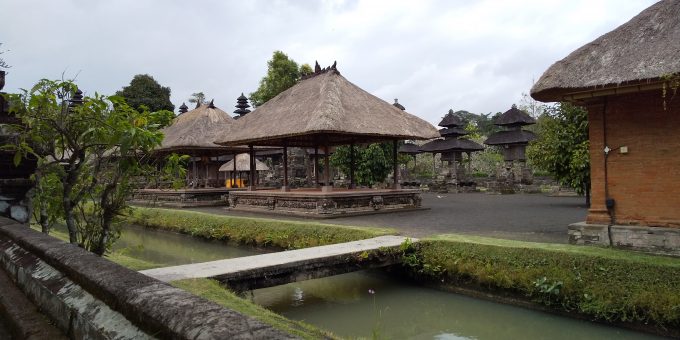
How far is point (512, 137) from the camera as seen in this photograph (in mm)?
28172

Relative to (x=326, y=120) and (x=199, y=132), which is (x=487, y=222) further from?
(x=199, y=132)

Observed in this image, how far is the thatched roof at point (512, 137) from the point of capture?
27734mm

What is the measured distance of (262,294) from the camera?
7.35 m

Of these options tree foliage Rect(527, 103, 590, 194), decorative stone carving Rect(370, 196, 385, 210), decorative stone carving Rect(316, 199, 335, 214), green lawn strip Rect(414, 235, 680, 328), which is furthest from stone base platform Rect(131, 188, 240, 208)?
green lawn strip Rect(414, 235, 680, 328)

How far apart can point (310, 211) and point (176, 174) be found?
7946mm

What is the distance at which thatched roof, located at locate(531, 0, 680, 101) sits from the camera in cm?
656

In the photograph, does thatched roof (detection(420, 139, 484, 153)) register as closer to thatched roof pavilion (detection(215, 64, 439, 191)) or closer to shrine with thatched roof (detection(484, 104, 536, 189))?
shrine with thatched roof (detection(484, 104, 536, 189))

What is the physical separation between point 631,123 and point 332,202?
319 inches

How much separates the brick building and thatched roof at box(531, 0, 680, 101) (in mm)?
12

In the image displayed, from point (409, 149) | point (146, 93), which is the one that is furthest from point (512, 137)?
point (146, 93)

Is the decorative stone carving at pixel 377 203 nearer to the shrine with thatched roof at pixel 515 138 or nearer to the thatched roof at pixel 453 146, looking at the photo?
the shrine with thatched roof at pixel 515 138

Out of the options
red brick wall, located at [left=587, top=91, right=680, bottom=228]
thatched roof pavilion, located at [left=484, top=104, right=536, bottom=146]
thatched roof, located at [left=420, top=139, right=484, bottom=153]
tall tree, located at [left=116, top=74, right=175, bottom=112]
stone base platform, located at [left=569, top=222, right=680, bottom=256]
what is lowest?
stone base platform, located at [left=569, top=222, right=680, bottom=256]

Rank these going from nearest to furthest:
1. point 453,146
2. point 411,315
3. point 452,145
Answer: point 411,315 < point 453,146 < point 452,145

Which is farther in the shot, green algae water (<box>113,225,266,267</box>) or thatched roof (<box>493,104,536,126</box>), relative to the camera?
thatched roof (<box>493,104,536,126</box>)
